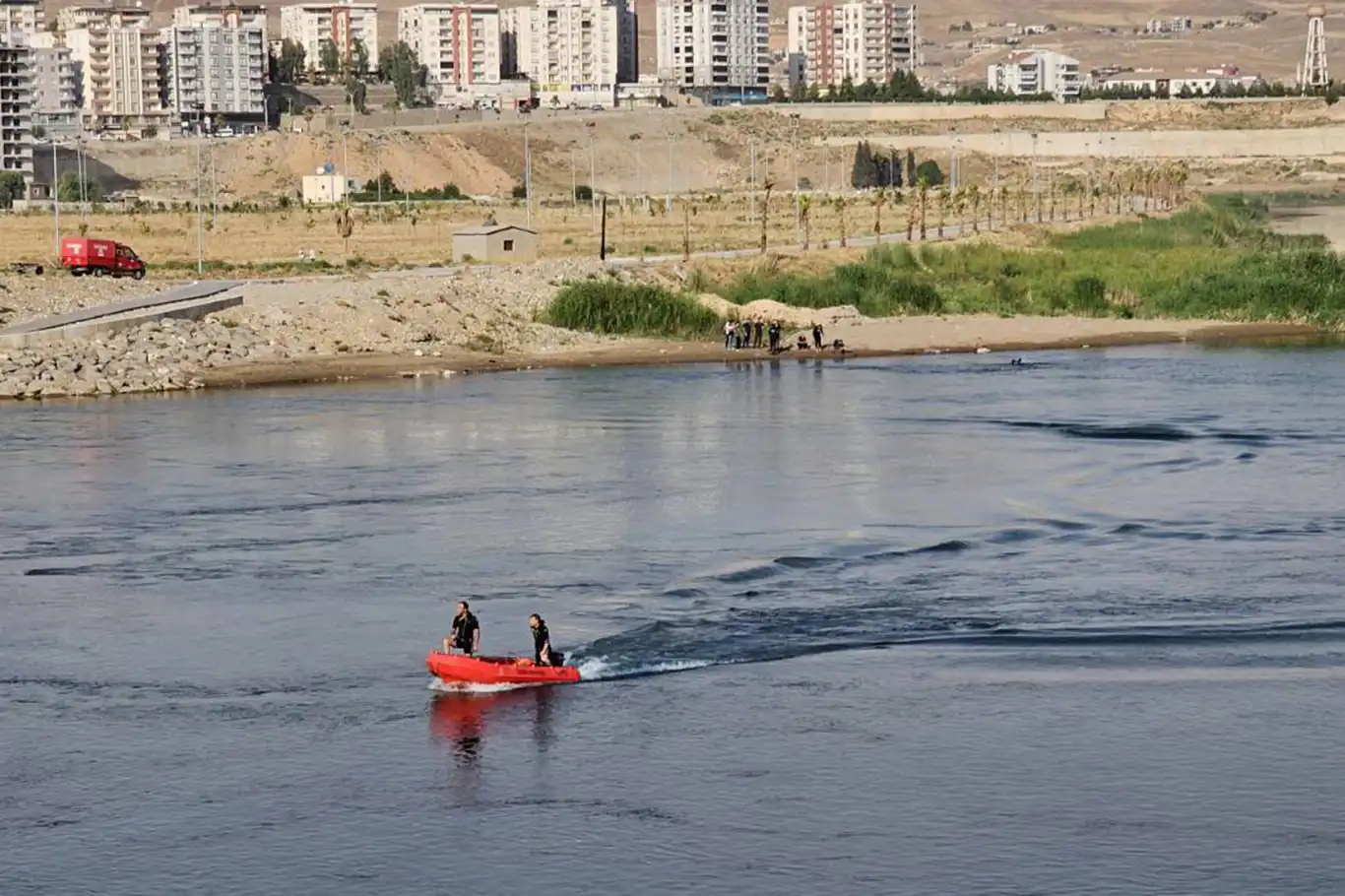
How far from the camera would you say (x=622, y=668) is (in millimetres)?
35562

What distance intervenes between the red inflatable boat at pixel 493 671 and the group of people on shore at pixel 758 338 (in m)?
49.8

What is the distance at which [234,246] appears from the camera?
12825 centimetres

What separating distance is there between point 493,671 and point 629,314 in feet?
182

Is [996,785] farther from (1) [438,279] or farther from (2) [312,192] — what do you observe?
(2) [312,192]

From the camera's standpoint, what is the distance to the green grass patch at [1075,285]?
316ft

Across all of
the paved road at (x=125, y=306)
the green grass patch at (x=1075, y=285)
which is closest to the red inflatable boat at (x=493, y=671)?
the paved road at (x=125, y=306)

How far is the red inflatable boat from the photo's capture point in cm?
3431

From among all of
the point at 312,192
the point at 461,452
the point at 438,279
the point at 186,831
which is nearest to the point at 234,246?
the point at 438,279

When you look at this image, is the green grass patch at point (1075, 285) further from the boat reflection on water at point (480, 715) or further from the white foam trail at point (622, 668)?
the boat reflection on water at point (480, 715)

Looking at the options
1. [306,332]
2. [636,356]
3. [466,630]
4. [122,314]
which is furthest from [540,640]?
[122,314]

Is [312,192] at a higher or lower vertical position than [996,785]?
higher

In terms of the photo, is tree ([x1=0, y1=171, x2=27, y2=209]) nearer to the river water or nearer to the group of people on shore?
the group of people on shore

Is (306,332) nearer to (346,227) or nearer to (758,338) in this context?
(758,338)

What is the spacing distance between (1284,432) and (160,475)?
93.4ft
